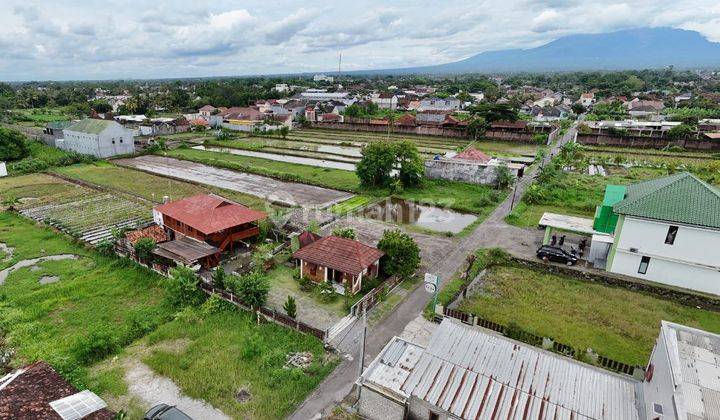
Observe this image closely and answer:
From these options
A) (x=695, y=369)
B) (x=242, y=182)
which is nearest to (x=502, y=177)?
(x=242, y=182)

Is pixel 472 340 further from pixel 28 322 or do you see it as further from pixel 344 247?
pixel 28 322

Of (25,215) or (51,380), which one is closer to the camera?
(51,380)

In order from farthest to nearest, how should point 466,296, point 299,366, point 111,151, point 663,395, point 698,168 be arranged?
point 111,151, point 698,168, point 466,296, point 299,366, point 663,395

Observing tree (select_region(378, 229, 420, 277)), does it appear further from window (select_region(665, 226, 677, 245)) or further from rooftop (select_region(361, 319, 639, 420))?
window (select_region(665, 226, 677, 245))

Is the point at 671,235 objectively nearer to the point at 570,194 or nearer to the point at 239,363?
the point at 570,194

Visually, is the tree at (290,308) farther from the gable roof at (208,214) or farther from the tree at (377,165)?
the tree at (377,165)

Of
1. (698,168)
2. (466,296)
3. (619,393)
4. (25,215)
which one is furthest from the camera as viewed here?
(698,168)

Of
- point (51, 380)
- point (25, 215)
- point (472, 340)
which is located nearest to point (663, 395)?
point (472, 340)

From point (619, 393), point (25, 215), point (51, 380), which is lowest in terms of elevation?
point (25, 215)
